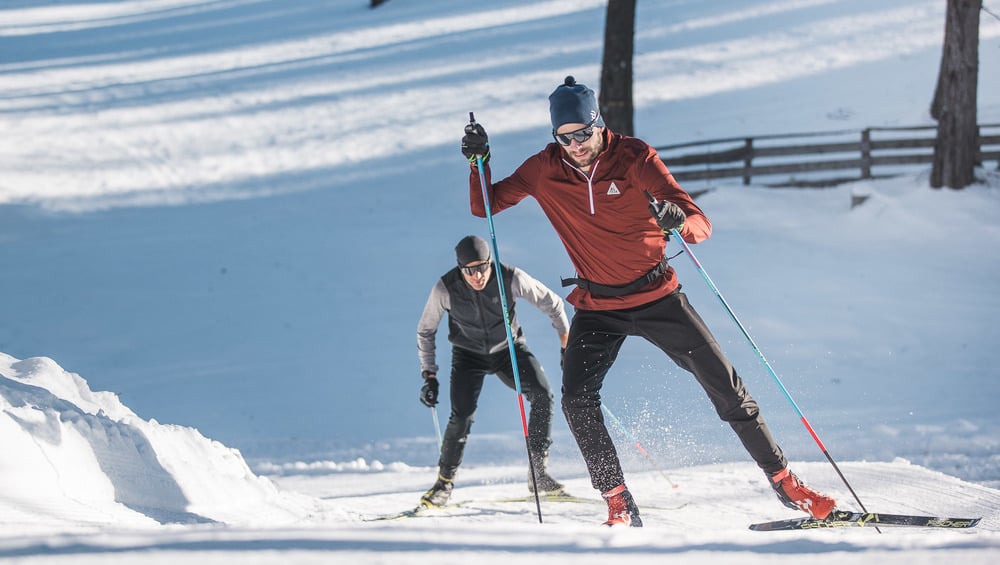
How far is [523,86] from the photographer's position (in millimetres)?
21641

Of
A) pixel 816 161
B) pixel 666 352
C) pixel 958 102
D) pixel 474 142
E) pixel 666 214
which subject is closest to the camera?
pixel 666 214

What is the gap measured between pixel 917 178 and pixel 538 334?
6.44m

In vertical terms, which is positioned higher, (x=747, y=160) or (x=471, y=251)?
(x=747, y=160)

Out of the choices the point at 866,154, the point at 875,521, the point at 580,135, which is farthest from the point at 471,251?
the point at 866,154

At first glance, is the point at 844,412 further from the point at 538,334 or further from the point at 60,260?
the point at 60,260

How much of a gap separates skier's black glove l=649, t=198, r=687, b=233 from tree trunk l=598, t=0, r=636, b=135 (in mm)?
11071

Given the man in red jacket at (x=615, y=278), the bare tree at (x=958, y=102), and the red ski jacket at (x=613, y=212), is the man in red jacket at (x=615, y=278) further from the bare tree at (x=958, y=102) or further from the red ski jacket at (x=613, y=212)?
the bare tree at (x=958, y=102)

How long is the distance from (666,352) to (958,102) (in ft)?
32.2

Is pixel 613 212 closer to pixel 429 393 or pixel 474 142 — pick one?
pixel 474 142

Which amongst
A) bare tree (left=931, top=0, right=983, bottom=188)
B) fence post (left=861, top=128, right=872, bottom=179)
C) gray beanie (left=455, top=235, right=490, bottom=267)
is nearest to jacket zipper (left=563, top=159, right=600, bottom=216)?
gray beanie (left=455, top=235, right=490, bottom=267)

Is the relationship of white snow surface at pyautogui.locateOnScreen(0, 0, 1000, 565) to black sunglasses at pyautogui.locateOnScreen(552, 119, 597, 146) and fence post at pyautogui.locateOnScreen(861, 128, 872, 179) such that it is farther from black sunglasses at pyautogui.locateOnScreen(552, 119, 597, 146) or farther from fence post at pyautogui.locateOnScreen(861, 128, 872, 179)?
black sunglasses at pyautogui.locateOnScreen(552, 119, 597, 146)

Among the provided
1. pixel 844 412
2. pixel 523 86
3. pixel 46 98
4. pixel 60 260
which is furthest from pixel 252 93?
pixel 844 412

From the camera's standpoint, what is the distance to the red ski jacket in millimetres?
4492

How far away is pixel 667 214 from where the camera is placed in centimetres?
427
